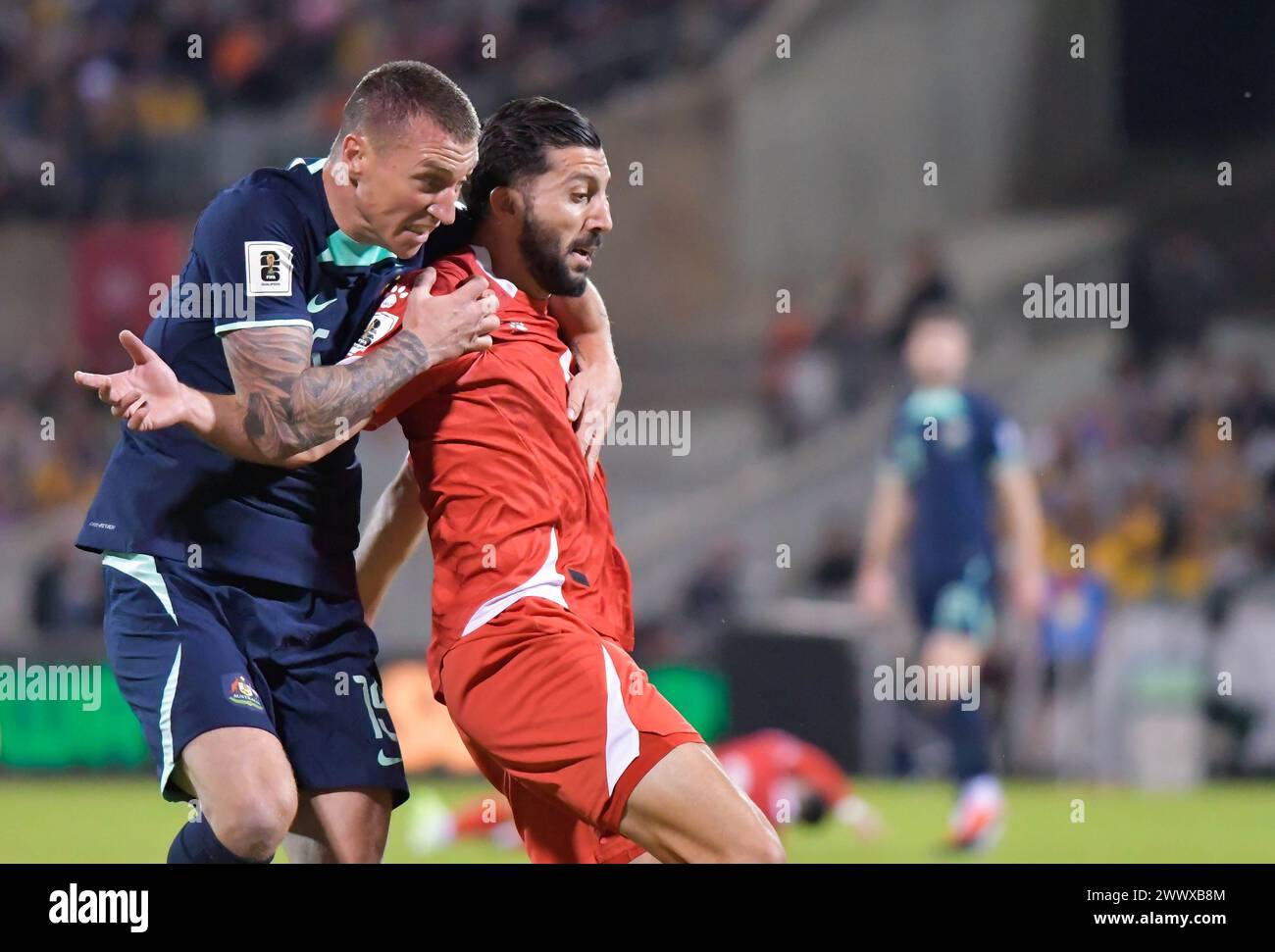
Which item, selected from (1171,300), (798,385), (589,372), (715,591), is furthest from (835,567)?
(589,372)

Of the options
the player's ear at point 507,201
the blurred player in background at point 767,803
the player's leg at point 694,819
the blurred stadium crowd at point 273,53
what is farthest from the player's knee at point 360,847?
the blurred stadium crowd at point 273,53

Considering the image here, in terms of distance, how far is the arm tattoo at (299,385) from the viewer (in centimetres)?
395

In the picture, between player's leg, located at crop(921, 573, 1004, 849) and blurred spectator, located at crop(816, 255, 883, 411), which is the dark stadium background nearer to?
blurred spectator, located at crop(816, 255, 883, 411)

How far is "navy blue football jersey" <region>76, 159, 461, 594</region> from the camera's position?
417 cm

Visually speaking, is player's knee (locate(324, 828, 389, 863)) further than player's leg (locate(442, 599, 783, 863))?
Yes

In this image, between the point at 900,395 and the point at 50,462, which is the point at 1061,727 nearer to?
the point at 900,395

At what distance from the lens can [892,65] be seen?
57.0 feet

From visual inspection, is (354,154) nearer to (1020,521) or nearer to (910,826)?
(1020,521)

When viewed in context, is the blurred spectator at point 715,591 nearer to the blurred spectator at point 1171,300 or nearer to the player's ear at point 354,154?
the blurred spectator at point 1171,300

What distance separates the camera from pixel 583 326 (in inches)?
181

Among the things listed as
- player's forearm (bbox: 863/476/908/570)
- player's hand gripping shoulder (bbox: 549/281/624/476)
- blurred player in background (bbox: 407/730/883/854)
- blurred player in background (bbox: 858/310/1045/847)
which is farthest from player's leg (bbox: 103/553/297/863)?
player's forearm (bbox: 863/476/908/570)

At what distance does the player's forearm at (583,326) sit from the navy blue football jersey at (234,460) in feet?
1.26

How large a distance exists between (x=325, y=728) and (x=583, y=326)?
47.9 inches
